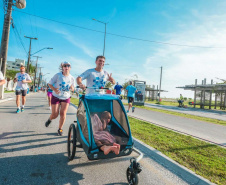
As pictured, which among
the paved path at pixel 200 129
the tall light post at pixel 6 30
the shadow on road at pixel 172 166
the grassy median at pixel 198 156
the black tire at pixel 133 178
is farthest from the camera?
the tall light post at pixel 6 30

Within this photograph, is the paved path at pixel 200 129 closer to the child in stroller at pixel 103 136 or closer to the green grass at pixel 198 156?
the green grass at pixel 198 156

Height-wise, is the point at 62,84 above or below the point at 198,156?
above

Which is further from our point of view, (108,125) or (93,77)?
(93,77)

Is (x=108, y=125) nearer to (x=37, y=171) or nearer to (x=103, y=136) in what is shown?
(x=103, y=136)

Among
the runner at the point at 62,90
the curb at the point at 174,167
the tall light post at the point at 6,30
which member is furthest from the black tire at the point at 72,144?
the tall light post at the point at 6,30

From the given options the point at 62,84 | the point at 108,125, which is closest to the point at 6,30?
the point at 62,84

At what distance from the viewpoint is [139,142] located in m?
4.18

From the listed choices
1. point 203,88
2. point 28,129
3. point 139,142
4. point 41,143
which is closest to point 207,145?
point 139,142

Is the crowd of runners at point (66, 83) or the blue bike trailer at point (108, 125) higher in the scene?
the crowd of runners at point (66, 83)

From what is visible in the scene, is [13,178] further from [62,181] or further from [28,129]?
[28,129]

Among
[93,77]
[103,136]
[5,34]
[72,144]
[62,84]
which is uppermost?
[5,34]

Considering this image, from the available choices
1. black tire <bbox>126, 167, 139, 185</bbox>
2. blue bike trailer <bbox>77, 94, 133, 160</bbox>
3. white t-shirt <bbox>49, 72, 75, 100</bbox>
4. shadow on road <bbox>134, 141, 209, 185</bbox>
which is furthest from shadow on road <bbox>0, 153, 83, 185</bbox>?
white t-shirt <bbox>49, 72, 75, 100</bbox>

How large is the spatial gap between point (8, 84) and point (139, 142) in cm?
4955

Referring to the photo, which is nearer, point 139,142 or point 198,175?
point 198,175
